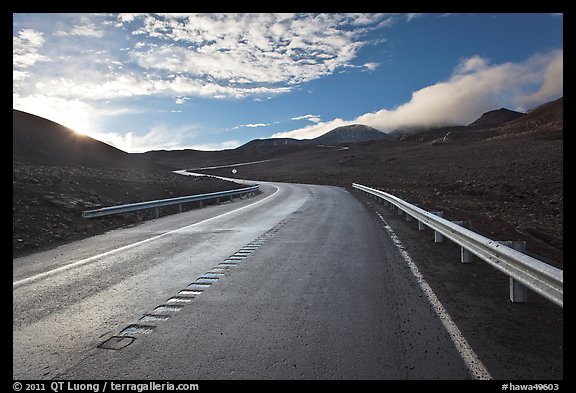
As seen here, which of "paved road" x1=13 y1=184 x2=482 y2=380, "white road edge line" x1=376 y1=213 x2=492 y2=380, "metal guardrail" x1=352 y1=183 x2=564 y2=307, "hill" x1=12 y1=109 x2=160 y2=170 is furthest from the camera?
"hill" x1=12 y1=109 x2=160 y2=170

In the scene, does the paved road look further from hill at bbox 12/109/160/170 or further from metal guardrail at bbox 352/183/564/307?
hill at bbox 12/109/160/170

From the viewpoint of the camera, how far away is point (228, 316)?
461 cm

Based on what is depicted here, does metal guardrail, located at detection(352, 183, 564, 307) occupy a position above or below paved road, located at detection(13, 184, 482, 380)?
above

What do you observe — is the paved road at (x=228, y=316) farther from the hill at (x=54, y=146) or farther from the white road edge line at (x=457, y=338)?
the hill at (x=54, y=146)

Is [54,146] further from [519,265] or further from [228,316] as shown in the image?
[519,265]

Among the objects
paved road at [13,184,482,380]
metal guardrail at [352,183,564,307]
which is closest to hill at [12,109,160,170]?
paved road at [13,184,482,380]

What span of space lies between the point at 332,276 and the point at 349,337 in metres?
2.37

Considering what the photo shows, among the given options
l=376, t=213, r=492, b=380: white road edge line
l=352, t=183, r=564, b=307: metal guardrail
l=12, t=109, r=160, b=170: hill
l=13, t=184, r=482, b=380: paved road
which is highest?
l=12, t=109, r=160, b=170: hill

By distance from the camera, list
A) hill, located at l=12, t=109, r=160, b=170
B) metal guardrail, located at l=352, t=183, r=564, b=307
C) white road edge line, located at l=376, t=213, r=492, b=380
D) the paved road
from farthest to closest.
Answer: hill, located at l=12, t=109, r=160, b=170, metal guardrail, located at l=352, t=183, r=564, b=307, the paved road, white road edge line, located at l=376, t=213, r=492, b=380

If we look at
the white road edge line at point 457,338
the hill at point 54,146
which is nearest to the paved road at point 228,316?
the white road edge line at point 457,338

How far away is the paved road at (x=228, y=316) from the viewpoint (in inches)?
135

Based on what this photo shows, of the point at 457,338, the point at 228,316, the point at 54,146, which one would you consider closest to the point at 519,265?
the point at 457,338

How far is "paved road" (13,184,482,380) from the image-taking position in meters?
3.43
